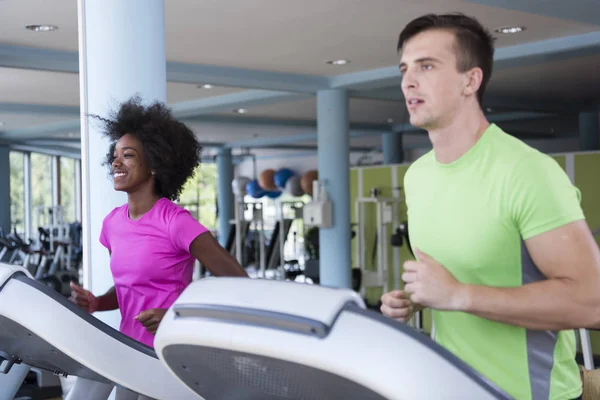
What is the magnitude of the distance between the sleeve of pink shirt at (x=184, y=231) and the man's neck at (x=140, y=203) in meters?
0.12

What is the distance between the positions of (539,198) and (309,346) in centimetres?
43

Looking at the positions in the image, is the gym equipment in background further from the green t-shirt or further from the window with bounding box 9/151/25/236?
the window with bounding box 9/151/25/236

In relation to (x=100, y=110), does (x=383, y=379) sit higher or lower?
lower

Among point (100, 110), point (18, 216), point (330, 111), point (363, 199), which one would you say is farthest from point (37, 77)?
point (18, 216)

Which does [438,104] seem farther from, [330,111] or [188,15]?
[330,111]

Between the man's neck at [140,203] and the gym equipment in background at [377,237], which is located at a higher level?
the man's neck at [140,203]

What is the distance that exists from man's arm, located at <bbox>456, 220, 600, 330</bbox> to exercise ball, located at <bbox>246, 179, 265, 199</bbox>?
555 inches

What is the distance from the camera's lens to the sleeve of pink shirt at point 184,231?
6.21 ft

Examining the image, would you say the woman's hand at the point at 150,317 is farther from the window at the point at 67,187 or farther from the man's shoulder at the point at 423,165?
the window at the point at 67,187

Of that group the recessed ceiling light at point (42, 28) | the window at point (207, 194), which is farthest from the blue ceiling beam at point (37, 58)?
the window at point (207, 194)

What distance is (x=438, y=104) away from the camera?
1.21 meters

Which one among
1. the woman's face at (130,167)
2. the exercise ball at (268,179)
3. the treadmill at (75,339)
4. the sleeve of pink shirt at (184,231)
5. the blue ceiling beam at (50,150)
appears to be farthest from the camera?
the exercise ball at (268,179)

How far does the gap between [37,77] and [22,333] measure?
242 inches

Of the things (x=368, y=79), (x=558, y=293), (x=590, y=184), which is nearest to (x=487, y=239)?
(x=558, y=293)
